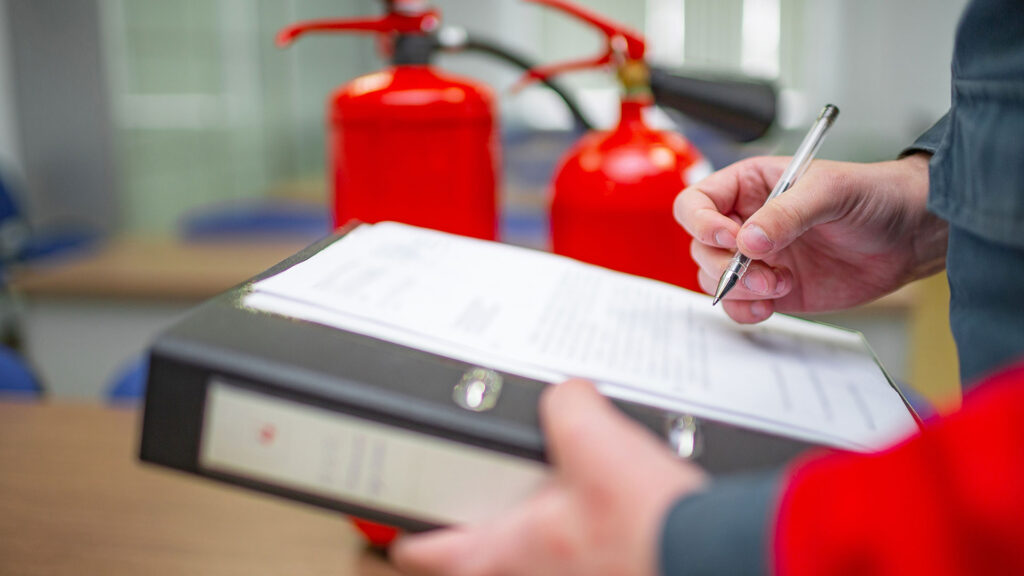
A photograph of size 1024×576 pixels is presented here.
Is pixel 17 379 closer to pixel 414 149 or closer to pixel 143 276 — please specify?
pixel 143 276

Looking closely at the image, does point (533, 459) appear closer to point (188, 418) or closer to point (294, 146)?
point (188, 418)

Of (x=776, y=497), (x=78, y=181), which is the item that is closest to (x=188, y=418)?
(x=776, y=497)

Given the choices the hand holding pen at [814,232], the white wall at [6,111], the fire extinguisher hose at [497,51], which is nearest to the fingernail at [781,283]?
the hand holding pen at [814,232]

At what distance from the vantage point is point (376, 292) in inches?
15.1

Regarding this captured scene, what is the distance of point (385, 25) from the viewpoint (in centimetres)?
76

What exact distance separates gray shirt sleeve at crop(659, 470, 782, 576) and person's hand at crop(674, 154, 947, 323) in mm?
215

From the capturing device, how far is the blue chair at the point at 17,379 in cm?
110

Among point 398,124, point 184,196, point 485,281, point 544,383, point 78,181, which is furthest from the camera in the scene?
point 184,196

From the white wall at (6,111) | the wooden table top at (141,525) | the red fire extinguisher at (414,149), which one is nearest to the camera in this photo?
the wooden table top at (141,525)

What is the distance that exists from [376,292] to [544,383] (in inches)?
4.0

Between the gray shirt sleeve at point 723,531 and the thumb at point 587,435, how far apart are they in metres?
0.03

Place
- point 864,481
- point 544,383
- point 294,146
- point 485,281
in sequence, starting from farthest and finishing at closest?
point 294,146 < point 485,281 < point 544,383 < point 864,481

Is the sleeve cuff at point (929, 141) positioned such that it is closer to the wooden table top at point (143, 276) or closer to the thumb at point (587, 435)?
the thumb at point (587, 435)

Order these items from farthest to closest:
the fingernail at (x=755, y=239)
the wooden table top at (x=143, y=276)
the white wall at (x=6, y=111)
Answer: the white wall at (x=6, y=111) < the wooden table top at (x=143, y=276) < the fingernail at (x=755, y=239)
